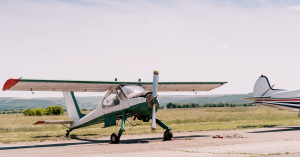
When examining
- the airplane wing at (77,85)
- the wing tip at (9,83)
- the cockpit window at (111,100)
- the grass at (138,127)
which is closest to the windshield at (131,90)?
the airplane wing at (77,85)

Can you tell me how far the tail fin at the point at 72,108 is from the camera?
18938 millimetres

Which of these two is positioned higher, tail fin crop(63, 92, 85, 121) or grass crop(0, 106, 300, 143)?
tail fin crop(63, 92, 85, 121)

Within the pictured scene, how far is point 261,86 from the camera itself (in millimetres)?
27766

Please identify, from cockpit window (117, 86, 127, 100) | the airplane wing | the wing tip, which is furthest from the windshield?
the wing tip

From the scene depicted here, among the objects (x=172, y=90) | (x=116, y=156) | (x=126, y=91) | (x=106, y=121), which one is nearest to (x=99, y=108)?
(x=106, y=121)

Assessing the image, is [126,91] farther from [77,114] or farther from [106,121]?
[77,114]

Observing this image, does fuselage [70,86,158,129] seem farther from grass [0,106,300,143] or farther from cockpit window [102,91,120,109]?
grass [0,106,300,143]

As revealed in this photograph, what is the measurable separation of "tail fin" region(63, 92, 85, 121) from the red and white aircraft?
15670mm

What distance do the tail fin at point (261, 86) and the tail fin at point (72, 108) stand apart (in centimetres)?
1682

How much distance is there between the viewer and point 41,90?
624 inches

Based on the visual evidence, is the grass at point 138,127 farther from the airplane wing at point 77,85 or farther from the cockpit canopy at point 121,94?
the cockpit canopy at point 121,94

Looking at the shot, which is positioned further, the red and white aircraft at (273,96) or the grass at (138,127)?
the red and white aircraft at (273,96)

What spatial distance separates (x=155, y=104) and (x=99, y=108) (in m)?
4.43

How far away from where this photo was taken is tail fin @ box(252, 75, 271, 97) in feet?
89.8
